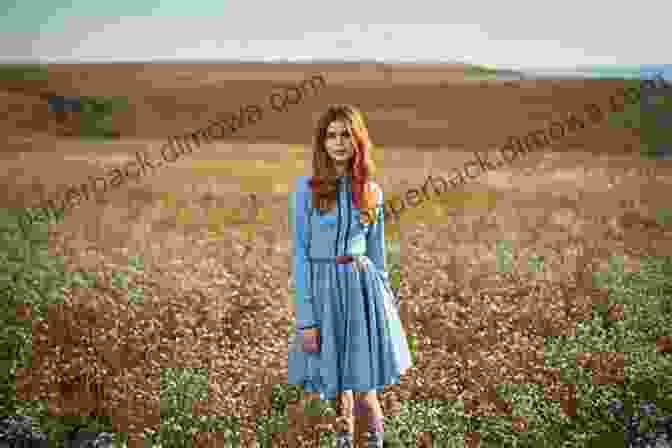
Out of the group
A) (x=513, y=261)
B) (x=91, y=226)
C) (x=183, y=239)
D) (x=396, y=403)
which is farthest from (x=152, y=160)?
(x=396, y=403)

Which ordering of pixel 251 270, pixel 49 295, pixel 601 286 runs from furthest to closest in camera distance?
1. pixel 251 270
2. pixel 601 286
3. pixel 49 295

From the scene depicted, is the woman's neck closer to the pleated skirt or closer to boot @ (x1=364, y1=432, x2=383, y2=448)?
the pleated skirt

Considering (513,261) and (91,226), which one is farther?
(91,226)

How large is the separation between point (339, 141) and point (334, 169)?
221 mm

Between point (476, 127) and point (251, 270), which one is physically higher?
point (476, 127)

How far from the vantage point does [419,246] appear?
972cm

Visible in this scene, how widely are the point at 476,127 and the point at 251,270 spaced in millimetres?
28821

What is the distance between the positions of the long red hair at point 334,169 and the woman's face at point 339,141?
0.03m

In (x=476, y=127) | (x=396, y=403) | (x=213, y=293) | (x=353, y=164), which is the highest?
(x=476, y=127)

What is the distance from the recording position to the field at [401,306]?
14.4 feet

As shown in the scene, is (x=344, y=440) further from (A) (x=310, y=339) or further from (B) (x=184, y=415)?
(B) (x=184, y=415)

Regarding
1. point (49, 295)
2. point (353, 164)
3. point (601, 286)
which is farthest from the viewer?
point (601, 286)

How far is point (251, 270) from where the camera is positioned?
8.28m

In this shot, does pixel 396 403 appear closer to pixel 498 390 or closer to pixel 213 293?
pixel 498 390
